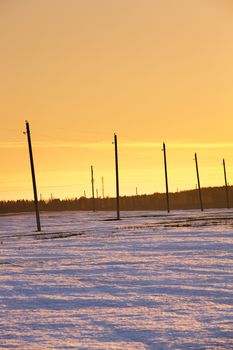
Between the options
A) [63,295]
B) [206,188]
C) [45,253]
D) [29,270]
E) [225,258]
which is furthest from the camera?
[206,188]

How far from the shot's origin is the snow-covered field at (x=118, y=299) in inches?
402

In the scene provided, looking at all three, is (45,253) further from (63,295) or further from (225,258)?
(63,295)

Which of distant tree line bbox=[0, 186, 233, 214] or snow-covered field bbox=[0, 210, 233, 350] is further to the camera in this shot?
distant tree line bbox=[0, 186, 233, 214]

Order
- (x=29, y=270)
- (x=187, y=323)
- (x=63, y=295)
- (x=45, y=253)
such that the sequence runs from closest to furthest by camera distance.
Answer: (x=187, y=323), (x=63, y=295), (x=29, y=270), (x=45, y=253)

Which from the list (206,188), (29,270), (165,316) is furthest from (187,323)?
(206,188)

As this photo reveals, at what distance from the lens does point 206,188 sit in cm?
15525

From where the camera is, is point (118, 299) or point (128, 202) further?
point (128, 202)

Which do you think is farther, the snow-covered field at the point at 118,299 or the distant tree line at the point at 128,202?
the distant tree line at the point at 128,202

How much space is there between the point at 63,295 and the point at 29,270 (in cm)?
507

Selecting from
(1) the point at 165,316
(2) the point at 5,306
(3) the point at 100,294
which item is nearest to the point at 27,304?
(2) the point at 5,306

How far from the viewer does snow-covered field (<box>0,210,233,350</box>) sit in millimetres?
10211

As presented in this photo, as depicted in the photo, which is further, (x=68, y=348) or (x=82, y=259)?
(x=82, y=259)

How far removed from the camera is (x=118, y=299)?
45.8 ft

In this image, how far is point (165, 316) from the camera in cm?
1193
